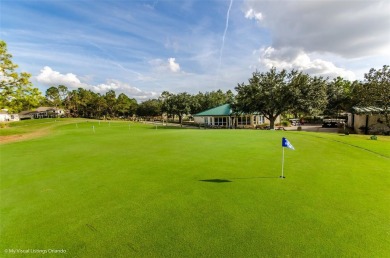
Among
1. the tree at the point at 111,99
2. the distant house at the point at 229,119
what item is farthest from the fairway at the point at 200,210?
the tree at the point at 111,99

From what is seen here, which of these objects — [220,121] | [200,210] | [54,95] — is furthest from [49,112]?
[200,210]

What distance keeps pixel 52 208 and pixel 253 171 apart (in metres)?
7.21

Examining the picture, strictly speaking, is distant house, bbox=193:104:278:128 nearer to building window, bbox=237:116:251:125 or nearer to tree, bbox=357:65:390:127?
building window, bbox=237:116:251:125

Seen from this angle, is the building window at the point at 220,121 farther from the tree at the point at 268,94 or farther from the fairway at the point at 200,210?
the fairway at the point at 200,210

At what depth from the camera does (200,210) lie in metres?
5.44

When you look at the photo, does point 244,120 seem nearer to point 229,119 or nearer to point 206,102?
point 229,119

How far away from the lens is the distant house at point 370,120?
1092 inches

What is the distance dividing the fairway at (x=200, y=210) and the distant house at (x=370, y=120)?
23395 mm

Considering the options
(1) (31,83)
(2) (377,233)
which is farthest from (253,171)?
(1) (31,83)

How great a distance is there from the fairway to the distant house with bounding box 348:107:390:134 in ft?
76.8

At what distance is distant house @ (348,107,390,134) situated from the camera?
2774 centimetres

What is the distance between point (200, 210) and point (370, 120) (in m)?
35.7

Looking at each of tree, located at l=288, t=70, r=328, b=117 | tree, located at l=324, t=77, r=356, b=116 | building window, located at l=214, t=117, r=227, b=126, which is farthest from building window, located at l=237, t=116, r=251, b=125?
tree, located at l=324, t=77, r=356, b=116

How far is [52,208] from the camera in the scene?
5797 millimetres
